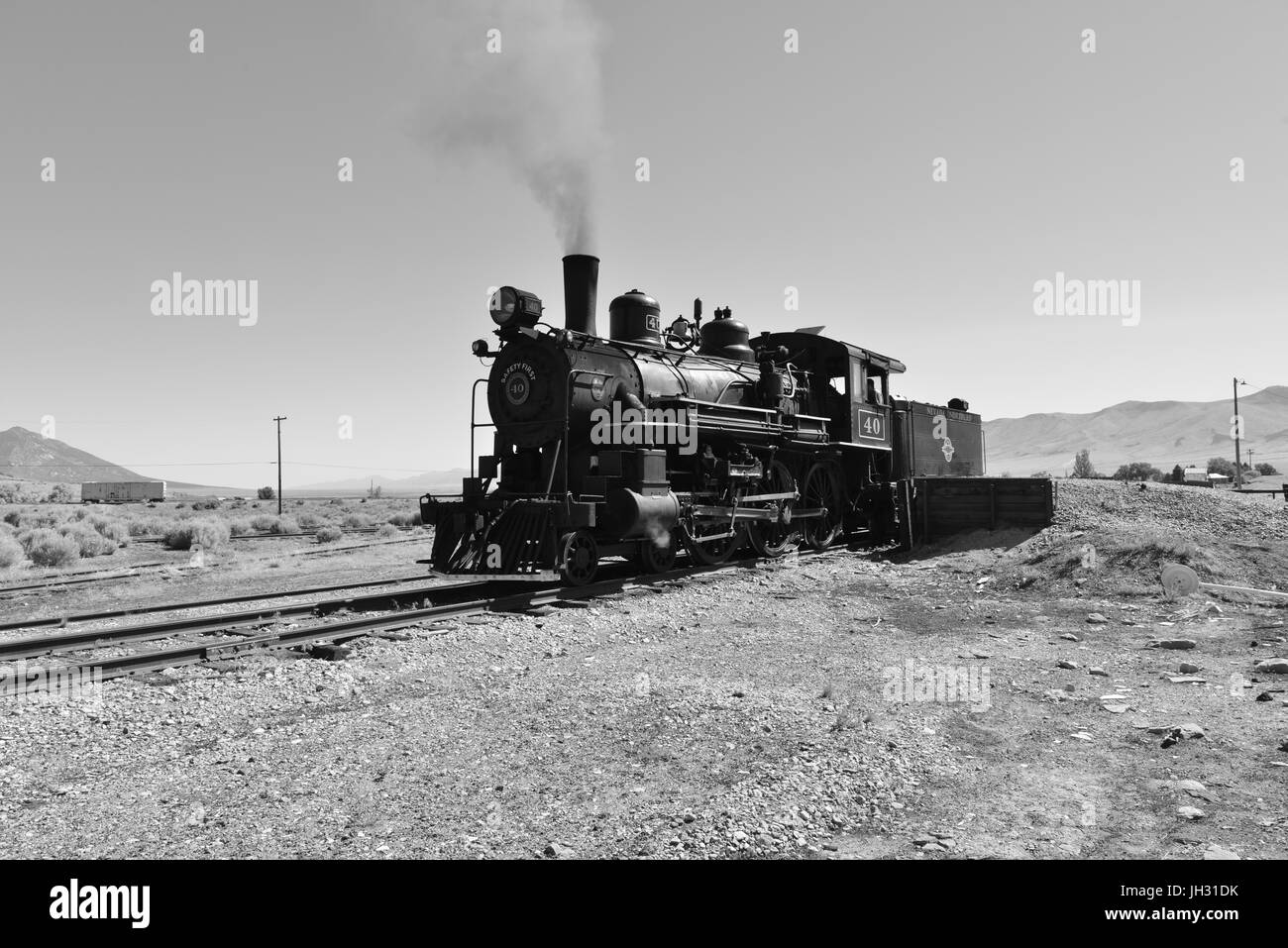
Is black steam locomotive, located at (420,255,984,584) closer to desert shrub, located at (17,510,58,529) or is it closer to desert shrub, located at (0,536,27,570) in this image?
desert shrub, located at (0,536,27,570)

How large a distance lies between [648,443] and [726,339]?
205 inches

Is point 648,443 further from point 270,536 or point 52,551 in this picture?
point 270,536

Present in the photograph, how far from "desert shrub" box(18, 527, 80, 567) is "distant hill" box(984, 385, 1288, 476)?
128636 mm

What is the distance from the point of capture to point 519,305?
38.0 feet

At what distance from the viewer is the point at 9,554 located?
1852cm

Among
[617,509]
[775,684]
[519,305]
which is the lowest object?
[775,684]

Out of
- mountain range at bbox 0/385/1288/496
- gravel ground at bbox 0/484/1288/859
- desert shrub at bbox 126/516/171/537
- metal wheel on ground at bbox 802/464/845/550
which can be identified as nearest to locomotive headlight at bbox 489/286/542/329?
gravel ground at bbox 0/484/1288/859

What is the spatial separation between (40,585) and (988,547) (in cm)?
1724

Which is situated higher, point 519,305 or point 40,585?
point 519,305

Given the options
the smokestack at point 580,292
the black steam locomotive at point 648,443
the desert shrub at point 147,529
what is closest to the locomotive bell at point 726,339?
the black steam locomotive at point 648,443

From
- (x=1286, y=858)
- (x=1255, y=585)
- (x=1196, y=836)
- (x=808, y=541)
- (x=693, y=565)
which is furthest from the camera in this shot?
(x=808, y=541)

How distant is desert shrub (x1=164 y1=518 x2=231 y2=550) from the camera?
24117 millimetres
